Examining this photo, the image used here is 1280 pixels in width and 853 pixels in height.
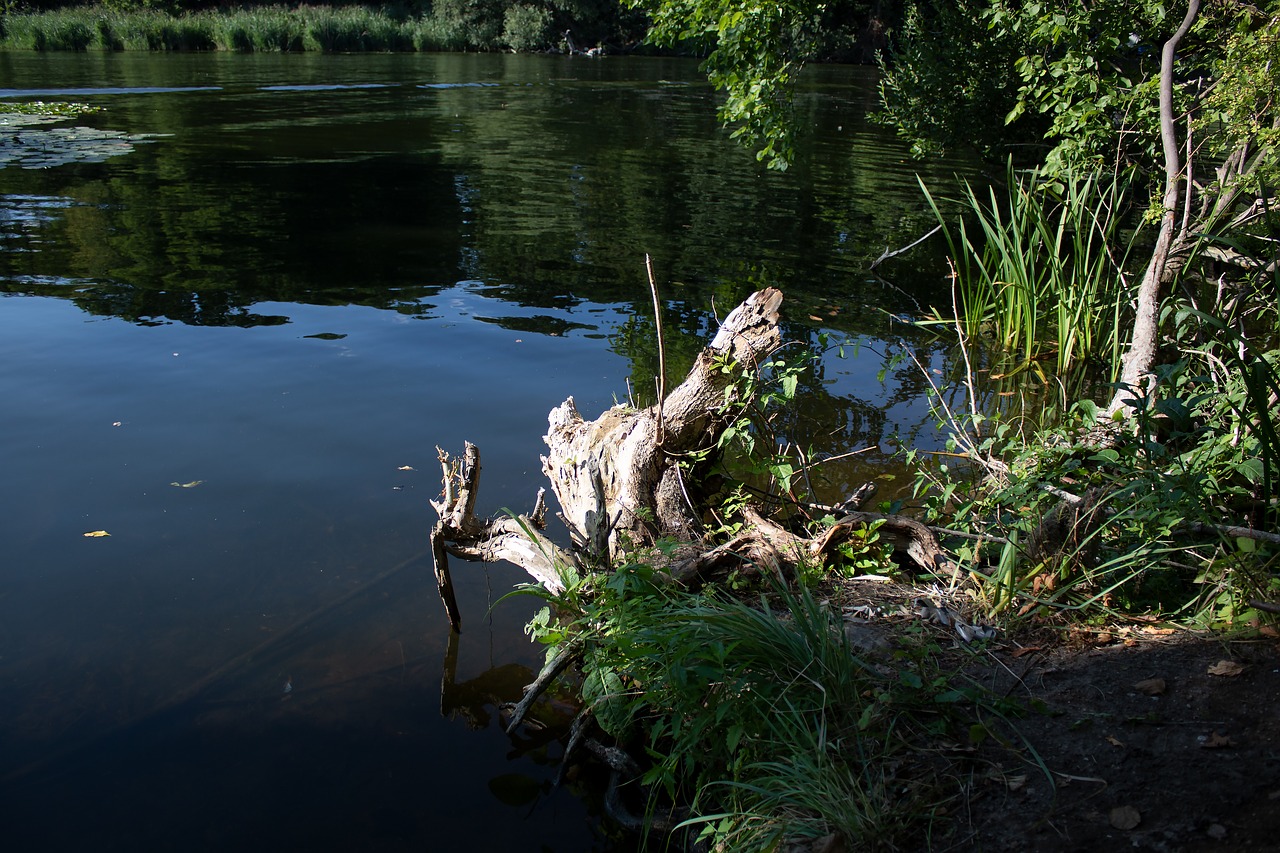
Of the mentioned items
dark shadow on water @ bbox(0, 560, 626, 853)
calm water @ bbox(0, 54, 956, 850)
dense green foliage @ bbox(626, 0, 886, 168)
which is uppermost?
dense green foliage @ bbox(626, 0, 886, 168)

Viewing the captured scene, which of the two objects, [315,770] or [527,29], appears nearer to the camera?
[315,770]

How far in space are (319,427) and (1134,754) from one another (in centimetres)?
496

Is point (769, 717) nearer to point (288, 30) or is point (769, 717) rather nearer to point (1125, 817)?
point (1125, 817)

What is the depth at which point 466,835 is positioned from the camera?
331 cm

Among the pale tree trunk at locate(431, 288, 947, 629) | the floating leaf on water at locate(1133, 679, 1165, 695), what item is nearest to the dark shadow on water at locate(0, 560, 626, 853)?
the pale tree trunk at locate(431, 288, 947, 629)

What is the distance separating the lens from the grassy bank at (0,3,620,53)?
1580 inches

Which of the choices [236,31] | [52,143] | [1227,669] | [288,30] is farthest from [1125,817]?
[288,30]

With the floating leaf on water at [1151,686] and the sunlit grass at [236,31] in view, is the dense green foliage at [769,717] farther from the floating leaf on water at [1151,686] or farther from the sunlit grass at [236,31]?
the sunlit grass at [236,31]

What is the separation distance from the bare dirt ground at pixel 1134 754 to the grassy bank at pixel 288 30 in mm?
45649

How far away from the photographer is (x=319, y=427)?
20.6 ft

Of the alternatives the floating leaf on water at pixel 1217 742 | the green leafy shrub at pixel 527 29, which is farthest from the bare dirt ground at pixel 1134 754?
the green leafy shrub at pixel 527 29

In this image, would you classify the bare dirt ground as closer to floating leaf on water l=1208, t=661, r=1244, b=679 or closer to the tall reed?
floating leaf on water l=1208, t=661, r=1244, b=679

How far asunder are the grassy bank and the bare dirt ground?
45649 millimetres

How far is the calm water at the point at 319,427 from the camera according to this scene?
3.54m
